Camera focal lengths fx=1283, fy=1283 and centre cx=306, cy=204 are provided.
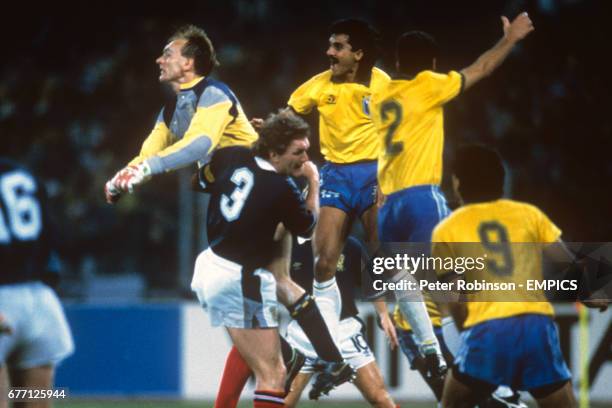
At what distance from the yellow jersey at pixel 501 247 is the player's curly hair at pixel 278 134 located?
134cm

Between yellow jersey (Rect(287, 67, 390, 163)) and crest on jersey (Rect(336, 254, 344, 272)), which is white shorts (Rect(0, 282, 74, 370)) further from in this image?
crest on jersey (Rect(336, 254, 344, 272))

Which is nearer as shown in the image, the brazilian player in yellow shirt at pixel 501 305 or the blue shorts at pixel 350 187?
the brazilian player in yellow shirt at pixel 501 305

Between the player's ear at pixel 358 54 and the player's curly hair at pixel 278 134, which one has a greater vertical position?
the player's ear at pixel 358 54

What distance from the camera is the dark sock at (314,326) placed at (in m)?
8.11

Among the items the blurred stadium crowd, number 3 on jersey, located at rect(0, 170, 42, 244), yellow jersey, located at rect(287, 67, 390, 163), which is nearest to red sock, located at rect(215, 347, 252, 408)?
yellow jersey, located at rect(287, 67, 390, 163)

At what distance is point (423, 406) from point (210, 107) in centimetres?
590

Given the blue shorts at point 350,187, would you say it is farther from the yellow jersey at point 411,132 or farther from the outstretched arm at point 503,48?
the outstretched arm at point 503,48

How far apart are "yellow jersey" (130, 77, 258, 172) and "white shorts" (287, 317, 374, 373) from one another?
1718 mm

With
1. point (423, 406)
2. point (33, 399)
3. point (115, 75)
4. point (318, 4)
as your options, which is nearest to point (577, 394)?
point (423, 406)

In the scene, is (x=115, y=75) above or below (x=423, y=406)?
above

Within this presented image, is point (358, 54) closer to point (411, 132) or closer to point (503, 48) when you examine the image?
point (411, 132)

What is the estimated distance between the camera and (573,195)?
51.1ft

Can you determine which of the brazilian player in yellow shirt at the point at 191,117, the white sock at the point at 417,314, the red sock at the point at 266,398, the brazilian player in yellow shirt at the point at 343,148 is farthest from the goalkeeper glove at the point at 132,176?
the white sock at the point at 417,314

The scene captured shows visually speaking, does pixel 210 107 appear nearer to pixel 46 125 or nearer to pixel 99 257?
pixel 46 125
